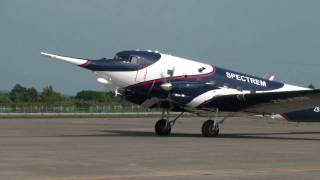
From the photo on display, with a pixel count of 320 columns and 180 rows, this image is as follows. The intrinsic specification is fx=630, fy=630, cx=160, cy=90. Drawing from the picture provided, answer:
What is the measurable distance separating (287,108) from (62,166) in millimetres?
17770

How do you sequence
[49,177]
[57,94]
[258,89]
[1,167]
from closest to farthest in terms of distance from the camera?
[49,177] → [1,167] → [258,89] → [57,94]

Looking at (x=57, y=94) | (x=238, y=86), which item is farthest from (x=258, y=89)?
(x=57, y=94)

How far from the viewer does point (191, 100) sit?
29031 millimetres

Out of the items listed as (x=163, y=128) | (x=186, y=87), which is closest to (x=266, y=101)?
(x=186, y=87)

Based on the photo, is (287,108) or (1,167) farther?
(287,108)

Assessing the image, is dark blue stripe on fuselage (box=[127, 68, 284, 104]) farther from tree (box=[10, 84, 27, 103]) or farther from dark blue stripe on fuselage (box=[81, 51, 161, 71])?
tree (box=[10, 84, 27, 103])

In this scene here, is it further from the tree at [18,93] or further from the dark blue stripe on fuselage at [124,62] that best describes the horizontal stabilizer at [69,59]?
the tree at [18,93]

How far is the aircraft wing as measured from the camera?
92.7 feet

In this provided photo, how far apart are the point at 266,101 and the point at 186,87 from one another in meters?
3.80

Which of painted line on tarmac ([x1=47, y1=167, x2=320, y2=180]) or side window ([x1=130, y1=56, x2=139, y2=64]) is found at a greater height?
side window ([x1=130, y1=56, x2=139, y2=64])

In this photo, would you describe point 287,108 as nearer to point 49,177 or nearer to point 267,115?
point 267,115

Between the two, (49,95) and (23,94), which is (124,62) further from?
(23,94)

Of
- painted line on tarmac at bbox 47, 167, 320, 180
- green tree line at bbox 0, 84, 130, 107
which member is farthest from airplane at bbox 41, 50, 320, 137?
green tree line at bbox 0, 84, 130, 107

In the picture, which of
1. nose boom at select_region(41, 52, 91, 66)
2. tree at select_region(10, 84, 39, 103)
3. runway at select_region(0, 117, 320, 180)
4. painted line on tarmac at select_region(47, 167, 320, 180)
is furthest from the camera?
tree at select_region(10, 84, 39, 103)
